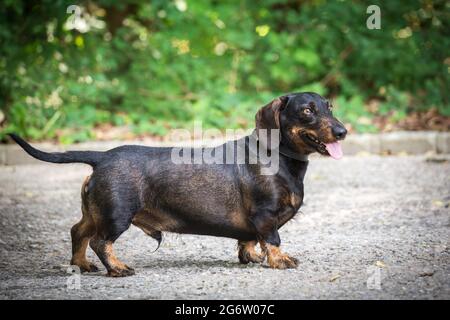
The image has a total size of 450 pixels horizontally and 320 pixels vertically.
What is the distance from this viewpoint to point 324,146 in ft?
14.5

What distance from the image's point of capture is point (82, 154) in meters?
4.47

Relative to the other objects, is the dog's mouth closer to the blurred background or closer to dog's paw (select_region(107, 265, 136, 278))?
dog's paw (select_region(107, 265, 136, 278))

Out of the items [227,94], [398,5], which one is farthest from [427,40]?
[227,94]

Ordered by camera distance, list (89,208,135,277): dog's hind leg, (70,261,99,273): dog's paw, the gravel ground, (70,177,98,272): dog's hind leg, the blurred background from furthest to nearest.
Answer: the blurred background < (70,261,99,273): dog's paw < (70,177,98,272): dog's hind leg < (89,208,135,277): dog's hind leg < the gravel ground

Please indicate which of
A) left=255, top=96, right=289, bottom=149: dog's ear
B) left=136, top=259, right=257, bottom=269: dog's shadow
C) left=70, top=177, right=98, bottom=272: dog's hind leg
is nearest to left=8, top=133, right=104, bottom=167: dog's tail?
left=70, top=177, right=98, bottom=272: dog's hind leg

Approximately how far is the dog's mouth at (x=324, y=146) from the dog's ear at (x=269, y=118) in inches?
8.1

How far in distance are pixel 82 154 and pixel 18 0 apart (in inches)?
225

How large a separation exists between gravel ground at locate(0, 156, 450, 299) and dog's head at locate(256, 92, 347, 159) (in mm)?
742

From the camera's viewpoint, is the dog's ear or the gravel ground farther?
the dog's ear

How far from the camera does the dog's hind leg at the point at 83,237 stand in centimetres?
450

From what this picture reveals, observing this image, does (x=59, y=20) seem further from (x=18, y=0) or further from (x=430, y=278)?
(x=430, y=278)

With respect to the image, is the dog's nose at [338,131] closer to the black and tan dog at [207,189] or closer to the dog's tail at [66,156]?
the black and tan dog at [207,189]

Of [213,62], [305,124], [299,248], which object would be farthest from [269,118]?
[213,62]

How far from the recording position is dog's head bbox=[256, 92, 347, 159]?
439 cm
